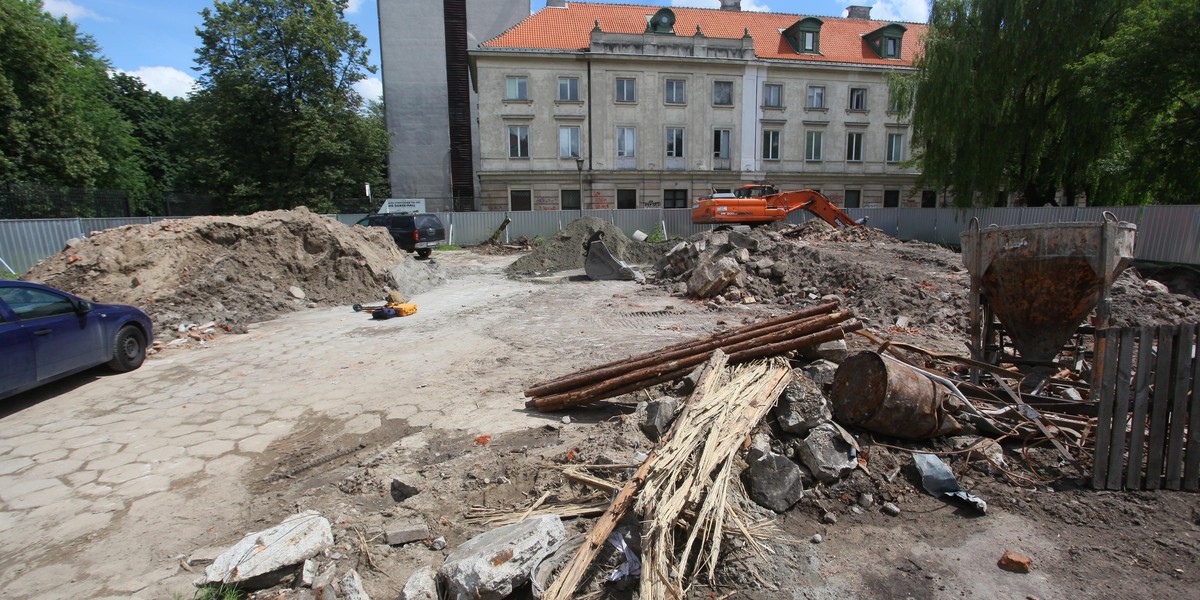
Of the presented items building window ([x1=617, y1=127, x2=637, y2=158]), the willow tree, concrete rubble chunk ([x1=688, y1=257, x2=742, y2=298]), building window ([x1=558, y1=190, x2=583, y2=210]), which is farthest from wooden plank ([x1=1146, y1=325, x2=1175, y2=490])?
building window ([x1=617, y1=127, x2=637, y2=158])

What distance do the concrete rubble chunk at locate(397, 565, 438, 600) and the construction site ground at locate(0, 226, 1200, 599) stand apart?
0.79 feet

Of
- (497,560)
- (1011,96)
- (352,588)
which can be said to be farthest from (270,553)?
(1011,96)

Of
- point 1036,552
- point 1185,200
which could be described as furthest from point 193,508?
point 1185,200

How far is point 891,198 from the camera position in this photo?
37.8 meters

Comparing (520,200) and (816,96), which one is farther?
(816,96)

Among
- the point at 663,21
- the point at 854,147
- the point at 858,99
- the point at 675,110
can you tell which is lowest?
the point at 854,147

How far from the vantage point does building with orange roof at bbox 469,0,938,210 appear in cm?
3322

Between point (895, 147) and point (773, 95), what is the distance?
9292 millimetres

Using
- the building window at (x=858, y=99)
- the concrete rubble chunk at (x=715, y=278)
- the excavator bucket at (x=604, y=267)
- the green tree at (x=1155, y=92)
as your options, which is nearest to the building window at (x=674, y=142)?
the building window at (x=858, y=99)

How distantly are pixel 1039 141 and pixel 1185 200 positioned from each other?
17.0 feet

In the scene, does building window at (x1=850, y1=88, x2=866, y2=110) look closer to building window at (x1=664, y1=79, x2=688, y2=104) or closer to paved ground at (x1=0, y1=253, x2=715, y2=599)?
building window at (x1=664, y1=79, x2=688, y2=104)

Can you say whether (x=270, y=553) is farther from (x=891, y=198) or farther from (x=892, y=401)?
(x=891, y=198)

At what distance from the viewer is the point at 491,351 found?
8039 mm

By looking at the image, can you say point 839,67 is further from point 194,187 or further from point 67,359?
point 194,187
